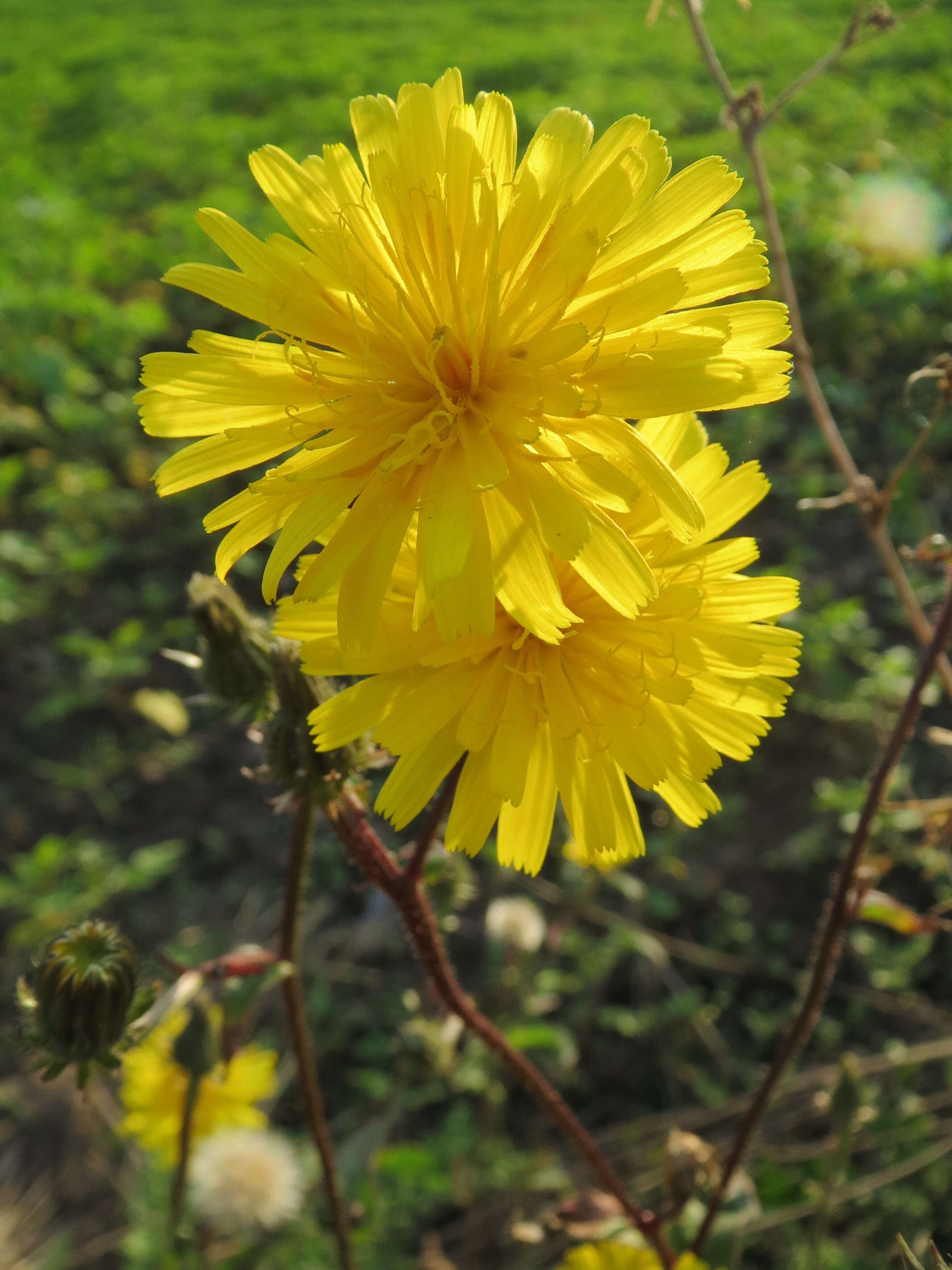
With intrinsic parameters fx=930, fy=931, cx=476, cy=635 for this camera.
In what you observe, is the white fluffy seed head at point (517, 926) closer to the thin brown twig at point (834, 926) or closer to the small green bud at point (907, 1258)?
the thin brown twig at point (834, 926)

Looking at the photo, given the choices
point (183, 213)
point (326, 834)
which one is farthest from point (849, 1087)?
point (183, 213)

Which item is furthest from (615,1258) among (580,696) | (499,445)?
(499,445)

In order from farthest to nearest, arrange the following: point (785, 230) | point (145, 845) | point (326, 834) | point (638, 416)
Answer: point (785, 230), point (145, 845), point (326, 834), point (638, 416)

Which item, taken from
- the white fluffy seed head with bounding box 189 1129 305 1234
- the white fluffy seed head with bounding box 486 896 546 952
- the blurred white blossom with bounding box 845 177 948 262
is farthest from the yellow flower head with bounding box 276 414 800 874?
the blurred white blossom with bounding box 845 177 948 262

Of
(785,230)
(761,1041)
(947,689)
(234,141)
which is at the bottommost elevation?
(761,1041)

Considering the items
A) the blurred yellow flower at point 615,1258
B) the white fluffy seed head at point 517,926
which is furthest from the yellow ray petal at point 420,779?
the white fluffy seed head at point 517,926

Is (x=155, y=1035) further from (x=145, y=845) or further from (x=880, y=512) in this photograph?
(x=880, y=512)
